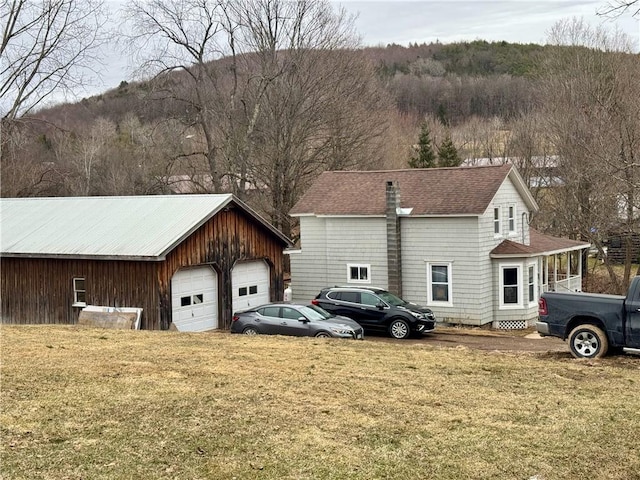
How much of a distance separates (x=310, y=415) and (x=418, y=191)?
21.6 m

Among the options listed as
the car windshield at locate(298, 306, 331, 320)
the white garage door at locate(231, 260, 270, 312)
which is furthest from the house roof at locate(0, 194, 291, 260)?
the car windshield at locate(298, 306, 331, 320)

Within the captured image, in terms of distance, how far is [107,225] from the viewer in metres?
26.9

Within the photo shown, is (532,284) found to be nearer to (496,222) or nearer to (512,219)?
(512,219)

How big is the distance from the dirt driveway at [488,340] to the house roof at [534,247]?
314 cm

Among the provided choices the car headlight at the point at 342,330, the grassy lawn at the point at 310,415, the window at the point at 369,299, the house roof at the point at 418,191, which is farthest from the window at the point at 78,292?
the house roof at the point at 418,191

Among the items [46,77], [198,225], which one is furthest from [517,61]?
[198,225]

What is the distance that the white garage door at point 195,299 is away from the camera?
25625 millimetres

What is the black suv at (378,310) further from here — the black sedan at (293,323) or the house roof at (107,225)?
the house roof at (107,225)

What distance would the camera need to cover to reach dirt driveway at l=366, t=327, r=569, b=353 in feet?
77.8

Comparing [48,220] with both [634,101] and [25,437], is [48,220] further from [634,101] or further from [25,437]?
[634,101]

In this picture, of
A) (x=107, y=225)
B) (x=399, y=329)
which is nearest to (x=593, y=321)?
(x=399, y=329)

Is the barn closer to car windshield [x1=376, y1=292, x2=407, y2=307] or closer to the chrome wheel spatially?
car windshield [x1=376, y1=292, x2=407, y2=307]

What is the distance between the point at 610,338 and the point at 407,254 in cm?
1447

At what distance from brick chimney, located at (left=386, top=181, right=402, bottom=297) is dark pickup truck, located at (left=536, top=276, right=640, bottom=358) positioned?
43.0 ft
